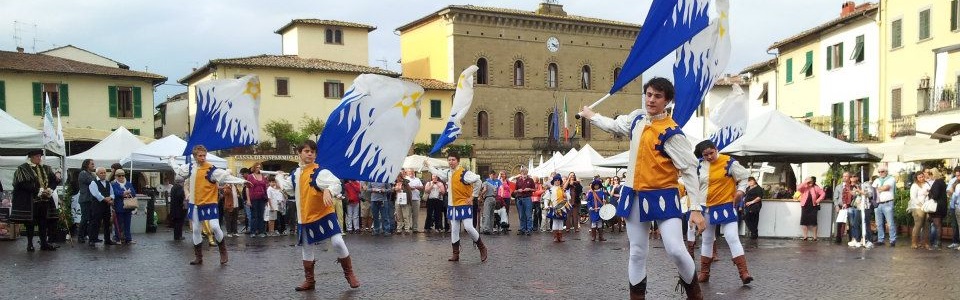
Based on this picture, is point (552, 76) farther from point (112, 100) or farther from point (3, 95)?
point (3, 95)

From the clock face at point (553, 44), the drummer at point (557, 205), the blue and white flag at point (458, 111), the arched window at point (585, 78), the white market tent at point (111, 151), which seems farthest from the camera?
the arched window at point (585, 78)

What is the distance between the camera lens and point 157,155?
26.2 meters

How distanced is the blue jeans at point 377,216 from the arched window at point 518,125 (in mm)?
43089

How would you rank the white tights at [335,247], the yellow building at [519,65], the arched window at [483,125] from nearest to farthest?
the white tights at [335,247], the yellow building at [519,65], the arched window at [483,125]

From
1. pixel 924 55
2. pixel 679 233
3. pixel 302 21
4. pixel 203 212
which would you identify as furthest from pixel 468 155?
pixel 679 233

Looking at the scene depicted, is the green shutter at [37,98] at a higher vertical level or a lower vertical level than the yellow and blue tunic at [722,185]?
higher

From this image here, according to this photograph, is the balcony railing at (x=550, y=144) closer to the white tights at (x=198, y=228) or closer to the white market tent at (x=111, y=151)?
the white market tent at (x=111, y=151)

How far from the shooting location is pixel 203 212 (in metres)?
14.0

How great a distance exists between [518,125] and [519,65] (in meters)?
4.18

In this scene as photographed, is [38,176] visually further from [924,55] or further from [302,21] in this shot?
[302,21]

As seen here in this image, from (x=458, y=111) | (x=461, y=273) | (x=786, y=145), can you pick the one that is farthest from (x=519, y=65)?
(x=461, y=273)

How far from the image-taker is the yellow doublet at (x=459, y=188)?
14586 millimetres

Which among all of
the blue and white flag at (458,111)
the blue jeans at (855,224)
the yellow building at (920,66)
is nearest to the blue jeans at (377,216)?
the blue and white flag at (458,111)

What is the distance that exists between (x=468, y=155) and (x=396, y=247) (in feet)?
141
